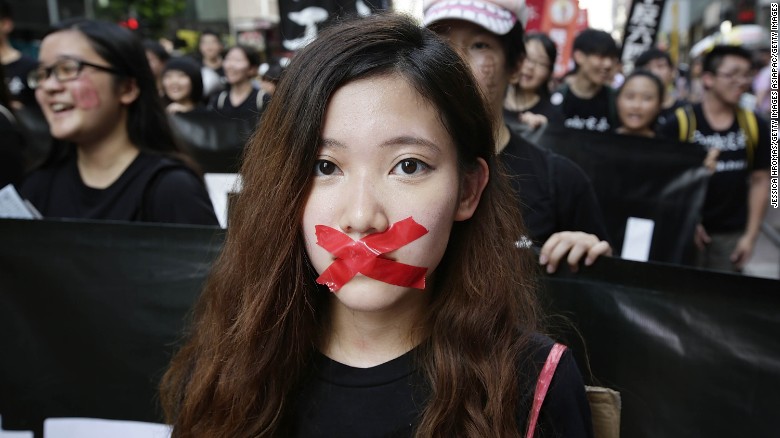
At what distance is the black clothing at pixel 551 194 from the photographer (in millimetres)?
2426

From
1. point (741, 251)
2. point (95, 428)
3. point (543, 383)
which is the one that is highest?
point (543, 383)

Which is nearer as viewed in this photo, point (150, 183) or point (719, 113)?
point (150, 183)

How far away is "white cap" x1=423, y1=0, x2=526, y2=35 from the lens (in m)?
2.51

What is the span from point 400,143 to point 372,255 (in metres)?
0.22

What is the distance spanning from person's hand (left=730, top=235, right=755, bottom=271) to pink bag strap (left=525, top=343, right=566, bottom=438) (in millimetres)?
3933

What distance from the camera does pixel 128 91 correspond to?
9.70ft

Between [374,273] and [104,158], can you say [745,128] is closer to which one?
[104,158]

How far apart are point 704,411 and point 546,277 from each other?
0.51 meters

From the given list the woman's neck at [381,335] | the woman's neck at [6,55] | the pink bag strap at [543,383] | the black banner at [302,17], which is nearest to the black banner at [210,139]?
the black banner at [302,17]

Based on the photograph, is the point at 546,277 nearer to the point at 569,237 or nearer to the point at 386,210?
the point at 569,237

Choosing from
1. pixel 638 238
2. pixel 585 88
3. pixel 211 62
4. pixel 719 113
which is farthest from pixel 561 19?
pixel 638 238

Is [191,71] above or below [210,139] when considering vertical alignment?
above

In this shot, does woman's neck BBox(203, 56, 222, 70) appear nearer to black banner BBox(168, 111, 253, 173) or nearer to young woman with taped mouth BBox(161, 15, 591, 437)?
black banner BBox(168, 111, 253, 173)

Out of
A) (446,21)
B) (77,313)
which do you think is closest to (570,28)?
(446,21)
